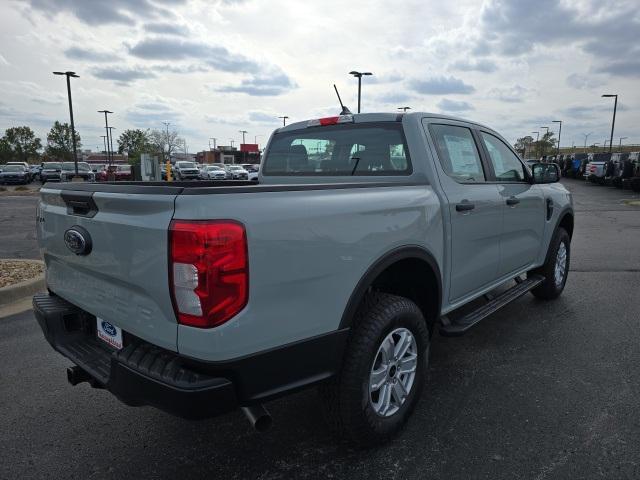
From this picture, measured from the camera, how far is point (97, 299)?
243cm

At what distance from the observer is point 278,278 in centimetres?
203

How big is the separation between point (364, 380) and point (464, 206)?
148cm

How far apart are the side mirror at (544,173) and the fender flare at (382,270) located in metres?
2.10

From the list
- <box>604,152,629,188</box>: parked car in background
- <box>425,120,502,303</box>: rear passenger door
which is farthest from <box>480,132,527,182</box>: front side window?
<box>604,152,629,188</box>: parked car in background

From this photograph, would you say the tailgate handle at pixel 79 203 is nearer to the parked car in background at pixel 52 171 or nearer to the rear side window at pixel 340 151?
the rear side window at pixel 340 151

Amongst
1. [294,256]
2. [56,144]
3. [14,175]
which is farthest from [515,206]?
[56,144]

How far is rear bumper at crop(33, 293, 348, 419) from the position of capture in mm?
1941

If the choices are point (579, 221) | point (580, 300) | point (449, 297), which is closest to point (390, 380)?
→ point (449, 297)

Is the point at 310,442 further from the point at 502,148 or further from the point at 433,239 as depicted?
the point at 502,148

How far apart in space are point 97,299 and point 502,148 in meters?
3.60

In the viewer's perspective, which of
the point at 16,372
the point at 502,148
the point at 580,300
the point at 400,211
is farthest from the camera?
the point at 580,300

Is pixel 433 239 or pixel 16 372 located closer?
pixel 433 239

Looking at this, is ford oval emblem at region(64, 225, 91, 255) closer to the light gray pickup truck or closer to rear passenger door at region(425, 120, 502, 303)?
the light gray pickup truck

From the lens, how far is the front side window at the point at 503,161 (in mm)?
4129
